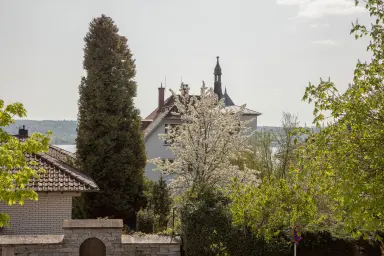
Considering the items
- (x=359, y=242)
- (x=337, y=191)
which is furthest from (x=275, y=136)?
(x=337, y=191)

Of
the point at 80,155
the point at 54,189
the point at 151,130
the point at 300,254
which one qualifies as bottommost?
the point at 300,254

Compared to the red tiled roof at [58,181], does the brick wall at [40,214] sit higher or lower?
lower

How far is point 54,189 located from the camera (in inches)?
736

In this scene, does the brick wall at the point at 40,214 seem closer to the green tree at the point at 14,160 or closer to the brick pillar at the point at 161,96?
the green tree at the point at 14,160

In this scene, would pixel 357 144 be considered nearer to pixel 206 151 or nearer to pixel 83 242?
pixel 83 242

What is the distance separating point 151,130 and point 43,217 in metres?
25.1

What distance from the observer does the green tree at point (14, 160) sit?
10703 mm

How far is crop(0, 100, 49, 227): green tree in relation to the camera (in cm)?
1070

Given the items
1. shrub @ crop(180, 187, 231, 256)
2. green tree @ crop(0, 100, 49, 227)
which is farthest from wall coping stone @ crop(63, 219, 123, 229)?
green tree @ crop(0, 100, 49, 227)

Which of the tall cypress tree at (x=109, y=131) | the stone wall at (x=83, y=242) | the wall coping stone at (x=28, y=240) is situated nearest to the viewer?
the wall coping stone at (x=28, y=240)

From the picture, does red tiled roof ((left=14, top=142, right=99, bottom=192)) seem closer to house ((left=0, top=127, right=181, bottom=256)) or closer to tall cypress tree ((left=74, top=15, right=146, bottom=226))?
house ((left=0, top=127, right=181, bottom=256))

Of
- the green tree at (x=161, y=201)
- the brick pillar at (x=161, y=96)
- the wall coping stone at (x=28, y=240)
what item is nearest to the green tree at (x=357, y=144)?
the wall coping stone at (x=28, y=240)

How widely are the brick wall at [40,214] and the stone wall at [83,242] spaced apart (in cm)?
290

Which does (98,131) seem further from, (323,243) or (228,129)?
(323,243)
